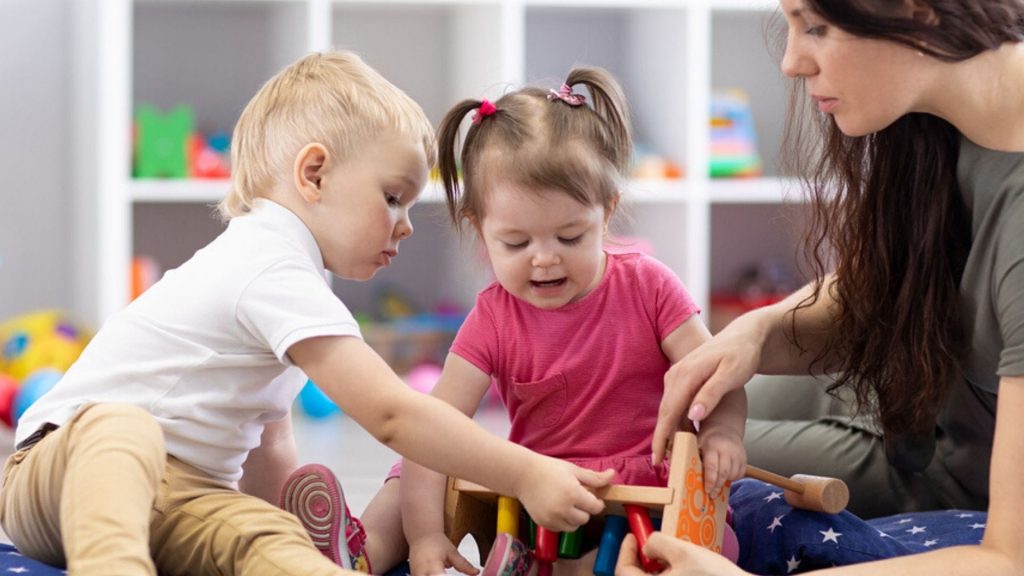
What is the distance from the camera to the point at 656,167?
3092mm

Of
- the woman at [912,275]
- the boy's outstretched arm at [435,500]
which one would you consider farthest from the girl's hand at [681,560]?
the boy's outstretched arm at [435,500]

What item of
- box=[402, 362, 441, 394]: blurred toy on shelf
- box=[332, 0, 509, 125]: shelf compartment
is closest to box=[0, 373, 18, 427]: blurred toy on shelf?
box=[402, 362, 441, 394]: blurred toy on shelf

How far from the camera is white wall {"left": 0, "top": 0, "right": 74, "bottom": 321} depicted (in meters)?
3.07

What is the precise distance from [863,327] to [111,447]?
0.76 metres

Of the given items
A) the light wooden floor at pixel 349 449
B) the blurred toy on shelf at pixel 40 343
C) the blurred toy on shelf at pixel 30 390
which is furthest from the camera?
the blurred toy on shelf at pixel 40 343

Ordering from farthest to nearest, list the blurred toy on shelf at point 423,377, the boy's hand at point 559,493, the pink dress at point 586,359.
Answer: the blurred toy on shelf at point 423,377
the pink dress at point 586,359
the boy's hand at point 559,493

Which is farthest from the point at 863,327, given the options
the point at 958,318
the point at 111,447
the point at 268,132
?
the point at 111,447

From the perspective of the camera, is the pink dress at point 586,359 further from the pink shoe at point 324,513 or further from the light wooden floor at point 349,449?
the light wooden floor at point 349,449

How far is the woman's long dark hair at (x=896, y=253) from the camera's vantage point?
1.34 meters

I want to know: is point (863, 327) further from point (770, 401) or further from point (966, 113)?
point (770, 401)

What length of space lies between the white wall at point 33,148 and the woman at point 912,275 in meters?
2.07

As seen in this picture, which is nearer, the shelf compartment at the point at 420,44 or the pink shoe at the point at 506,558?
the pink shoe at the point at 506,558

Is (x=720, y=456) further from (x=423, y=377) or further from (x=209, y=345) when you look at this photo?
(x=423, y=377)

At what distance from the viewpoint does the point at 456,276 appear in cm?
329
